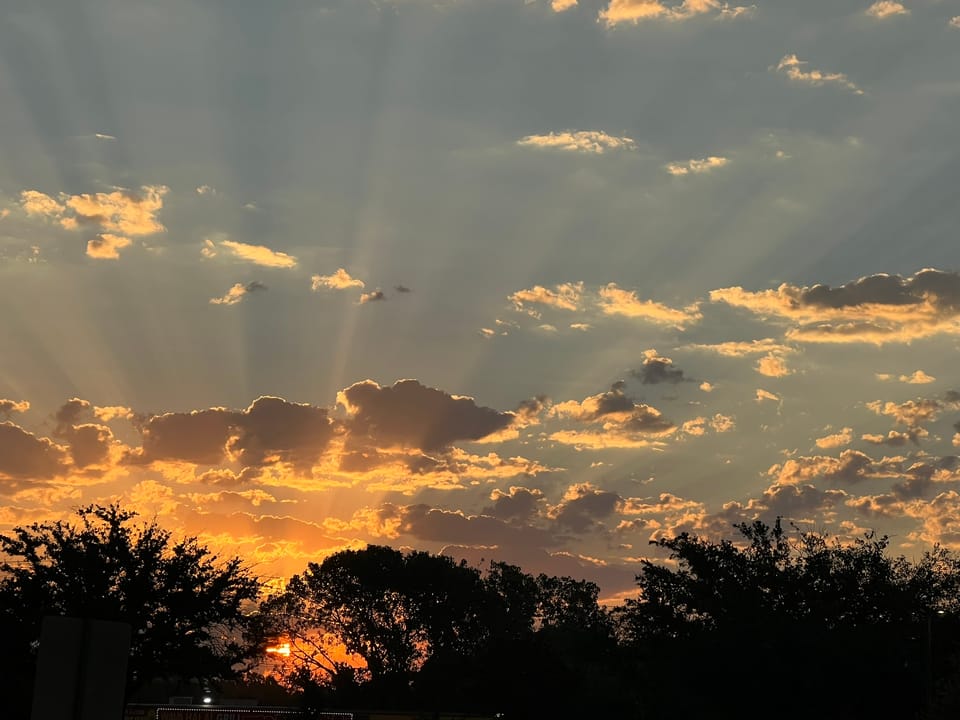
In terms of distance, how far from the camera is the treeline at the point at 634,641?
4966cm

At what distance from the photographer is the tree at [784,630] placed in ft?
210

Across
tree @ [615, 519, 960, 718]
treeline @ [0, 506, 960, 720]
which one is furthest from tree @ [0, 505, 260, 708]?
tree @ [615, 519, 960, 718]

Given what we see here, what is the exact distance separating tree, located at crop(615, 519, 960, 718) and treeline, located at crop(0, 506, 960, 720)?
11 centimetres

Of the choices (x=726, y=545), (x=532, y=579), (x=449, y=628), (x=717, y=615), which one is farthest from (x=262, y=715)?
(x=532, y=579)

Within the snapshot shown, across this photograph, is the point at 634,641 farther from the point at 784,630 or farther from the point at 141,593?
the point at 141,593

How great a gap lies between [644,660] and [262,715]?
29.9 meters

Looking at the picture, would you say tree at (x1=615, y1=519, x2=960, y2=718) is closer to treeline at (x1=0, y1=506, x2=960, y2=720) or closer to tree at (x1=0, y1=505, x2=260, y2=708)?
treeline at (x1=0, y1=506, x2=960, y2=720)

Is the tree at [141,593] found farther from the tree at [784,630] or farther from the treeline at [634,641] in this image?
the tree at [784,630]

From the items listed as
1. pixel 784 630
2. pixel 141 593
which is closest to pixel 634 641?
pixel 784 630

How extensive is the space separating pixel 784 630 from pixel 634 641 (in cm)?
1686

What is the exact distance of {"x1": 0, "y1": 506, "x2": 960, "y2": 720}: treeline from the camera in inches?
1955

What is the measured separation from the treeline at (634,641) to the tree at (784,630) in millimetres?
115

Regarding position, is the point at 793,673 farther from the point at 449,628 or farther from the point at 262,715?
the point at 449,628

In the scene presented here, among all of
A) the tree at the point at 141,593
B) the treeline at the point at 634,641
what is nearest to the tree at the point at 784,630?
the treeline at the point at 634,641
